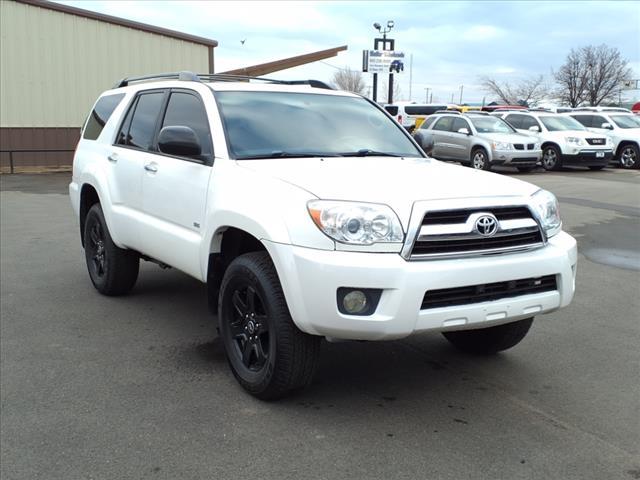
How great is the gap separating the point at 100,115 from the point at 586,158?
54.9 ft

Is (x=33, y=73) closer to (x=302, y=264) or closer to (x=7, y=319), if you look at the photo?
(x=7, y=319)

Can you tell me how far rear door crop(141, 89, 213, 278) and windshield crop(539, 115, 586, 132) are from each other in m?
18.0

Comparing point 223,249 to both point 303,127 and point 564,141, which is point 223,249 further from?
point 564,141

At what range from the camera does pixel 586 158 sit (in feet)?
64.3

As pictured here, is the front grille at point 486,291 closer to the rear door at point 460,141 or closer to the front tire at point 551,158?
the rear door at point 460,141

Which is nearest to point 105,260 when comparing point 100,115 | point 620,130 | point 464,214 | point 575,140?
point 100,115

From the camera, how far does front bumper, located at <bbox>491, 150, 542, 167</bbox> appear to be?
18.5 meters

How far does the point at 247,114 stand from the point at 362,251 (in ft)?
5.55

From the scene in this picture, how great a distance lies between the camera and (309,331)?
3355 mm

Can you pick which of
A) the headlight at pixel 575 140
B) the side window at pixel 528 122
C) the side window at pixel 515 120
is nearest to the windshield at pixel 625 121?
the side window at pixel 528 122

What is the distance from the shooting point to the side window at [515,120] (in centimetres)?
2144

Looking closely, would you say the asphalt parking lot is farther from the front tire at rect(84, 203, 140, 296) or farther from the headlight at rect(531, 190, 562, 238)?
the headlight at rect(531, 190, 562, 238)

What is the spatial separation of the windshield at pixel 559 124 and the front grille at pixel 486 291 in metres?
18.4

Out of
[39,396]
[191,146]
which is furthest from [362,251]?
[39,396]
